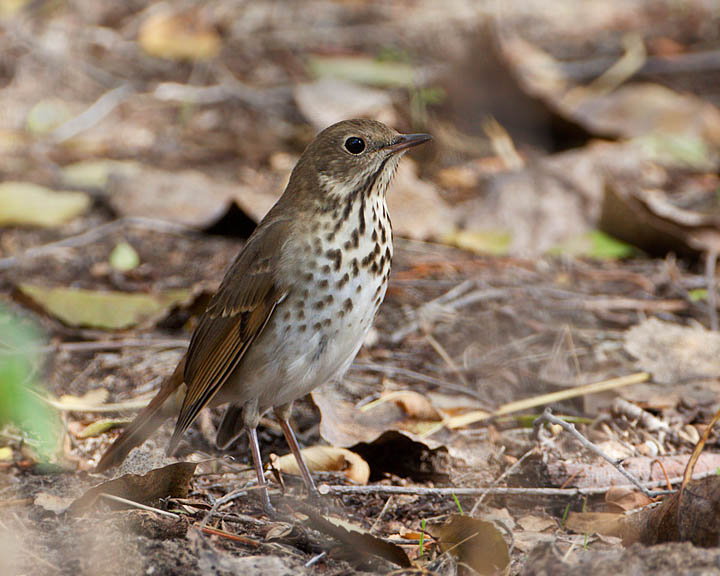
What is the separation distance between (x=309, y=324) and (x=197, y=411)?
500mm

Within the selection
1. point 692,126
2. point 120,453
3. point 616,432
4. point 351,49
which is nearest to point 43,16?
point 351,49

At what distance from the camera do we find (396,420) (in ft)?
13.1

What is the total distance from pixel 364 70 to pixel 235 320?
4805 millimetres

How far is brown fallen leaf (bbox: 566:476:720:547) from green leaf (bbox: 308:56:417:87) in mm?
5381

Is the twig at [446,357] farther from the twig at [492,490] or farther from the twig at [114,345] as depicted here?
the twig at [114,345]

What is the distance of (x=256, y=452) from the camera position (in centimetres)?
360

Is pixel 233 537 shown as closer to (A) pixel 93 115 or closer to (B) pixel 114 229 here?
(B) pixel 114 229

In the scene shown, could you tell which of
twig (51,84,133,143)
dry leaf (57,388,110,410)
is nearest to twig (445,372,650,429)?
dry leaf (57,388,110,410)

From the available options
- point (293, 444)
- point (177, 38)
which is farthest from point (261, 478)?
point (177, 38)

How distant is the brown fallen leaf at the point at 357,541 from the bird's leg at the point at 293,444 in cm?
43

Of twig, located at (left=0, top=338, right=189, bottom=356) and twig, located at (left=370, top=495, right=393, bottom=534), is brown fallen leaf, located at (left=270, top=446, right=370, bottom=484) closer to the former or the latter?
twig, located at (left=370, top=495, right=393, bottom=534)

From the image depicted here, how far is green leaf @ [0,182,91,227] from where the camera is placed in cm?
588

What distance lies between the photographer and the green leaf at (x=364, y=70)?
7848 millimetres

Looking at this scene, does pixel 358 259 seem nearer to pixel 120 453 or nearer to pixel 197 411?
pixel 197 411
